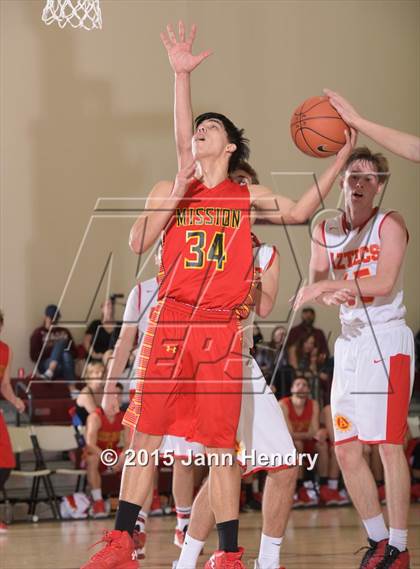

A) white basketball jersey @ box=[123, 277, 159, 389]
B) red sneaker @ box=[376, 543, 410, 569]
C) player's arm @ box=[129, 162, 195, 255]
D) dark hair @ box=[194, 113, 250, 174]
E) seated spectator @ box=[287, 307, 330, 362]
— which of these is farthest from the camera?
seated spectator @ box=[287, 307, 330, 362]

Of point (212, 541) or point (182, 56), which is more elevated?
point (182, 56)

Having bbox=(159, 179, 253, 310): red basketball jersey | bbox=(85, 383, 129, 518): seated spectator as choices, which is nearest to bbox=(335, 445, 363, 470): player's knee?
bbox=(159, 179, 253, 310): red basketball jersey

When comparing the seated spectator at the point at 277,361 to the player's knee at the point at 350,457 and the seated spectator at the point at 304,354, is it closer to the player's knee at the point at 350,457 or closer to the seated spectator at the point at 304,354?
the seated spectator at the point at 304,354

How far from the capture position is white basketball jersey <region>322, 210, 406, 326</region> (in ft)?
16.7

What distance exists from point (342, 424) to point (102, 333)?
8.44 meters

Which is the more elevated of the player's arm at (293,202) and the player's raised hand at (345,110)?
the player's raised hand at (345,110)

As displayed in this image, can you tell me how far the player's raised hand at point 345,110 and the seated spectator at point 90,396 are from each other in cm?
556

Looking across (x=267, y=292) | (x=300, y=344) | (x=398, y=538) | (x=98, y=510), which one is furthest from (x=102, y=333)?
(x=398, y=538)

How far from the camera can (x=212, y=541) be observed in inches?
287

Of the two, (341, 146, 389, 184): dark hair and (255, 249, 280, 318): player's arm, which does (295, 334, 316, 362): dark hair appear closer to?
(341, 146, 389, 184): dark hair

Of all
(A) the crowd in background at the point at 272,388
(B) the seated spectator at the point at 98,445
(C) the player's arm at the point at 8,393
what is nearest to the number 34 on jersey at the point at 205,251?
(A) the crowd in background at the point at 272,388

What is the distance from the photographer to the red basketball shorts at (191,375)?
4234mm

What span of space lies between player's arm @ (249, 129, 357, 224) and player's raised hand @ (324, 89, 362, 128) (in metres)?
0.13

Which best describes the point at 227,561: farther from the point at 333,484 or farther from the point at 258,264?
the point at 333,484
